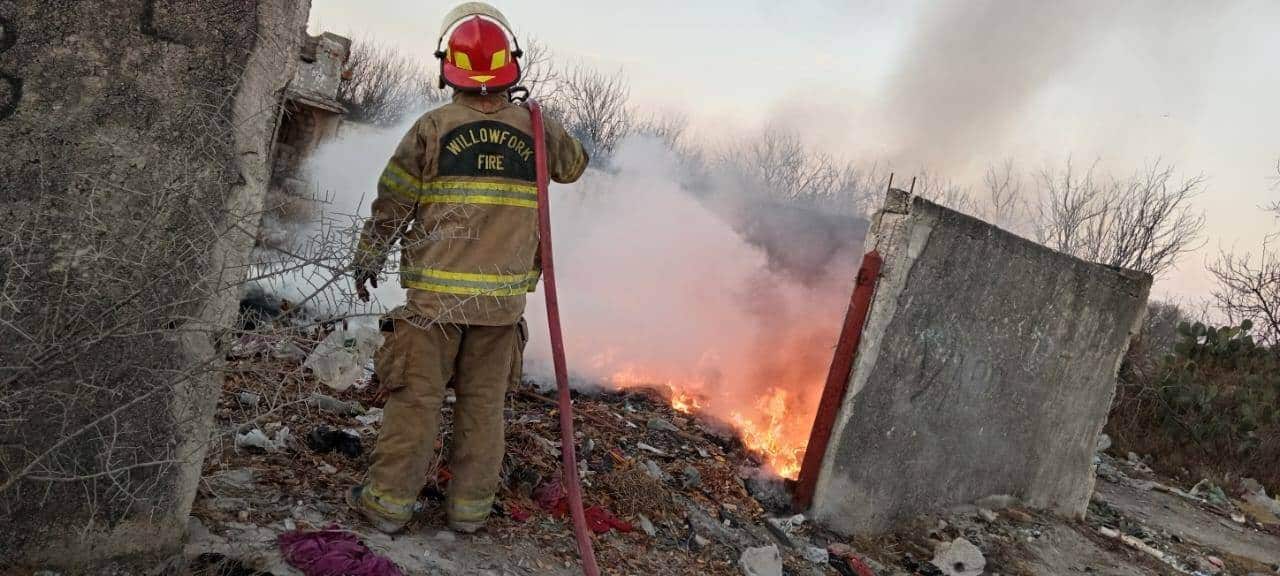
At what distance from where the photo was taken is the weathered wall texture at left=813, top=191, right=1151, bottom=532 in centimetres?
468

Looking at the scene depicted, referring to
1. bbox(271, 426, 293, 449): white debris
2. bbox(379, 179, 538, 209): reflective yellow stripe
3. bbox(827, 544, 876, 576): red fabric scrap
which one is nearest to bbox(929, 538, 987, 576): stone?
bbox(827, 544, 876, 576): red fabric scrap

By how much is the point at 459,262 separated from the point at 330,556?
1.11m

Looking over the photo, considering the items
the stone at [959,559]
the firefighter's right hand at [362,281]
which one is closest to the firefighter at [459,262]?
the firefighter's right hand at [362,281]

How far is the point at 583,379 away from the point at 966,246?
120 inches

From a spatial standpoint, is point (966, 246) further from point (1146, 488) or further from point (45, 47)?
point (1146, 488)

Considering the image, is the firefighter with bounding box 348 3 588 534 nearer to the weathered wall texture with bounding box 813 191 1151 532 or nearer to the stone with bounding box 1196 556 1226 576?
the weathered wall texture with bounding box 813 191 1151 532

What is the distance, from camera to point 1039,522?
585 centimetres

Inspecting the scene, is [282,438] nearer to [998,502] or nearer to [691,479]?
[691,479]

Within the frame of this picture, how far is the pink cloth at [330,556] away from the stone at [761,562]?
70.6 inches

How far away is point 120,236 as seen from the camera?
226cm

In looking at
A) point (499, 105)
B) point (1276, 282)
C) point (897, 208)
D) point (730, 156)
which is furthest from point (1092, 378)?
point (730, 156)

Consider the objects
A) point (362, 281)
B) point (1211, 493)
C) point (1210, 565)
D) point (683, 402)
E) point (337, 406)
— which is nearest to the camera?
point (362, 281)

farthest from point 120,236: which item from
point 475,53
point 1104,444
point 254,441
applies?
point 1104,444

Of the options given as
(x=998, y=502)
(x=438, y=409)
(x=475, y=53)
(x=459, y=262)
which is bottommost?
(x=998, y=502)
